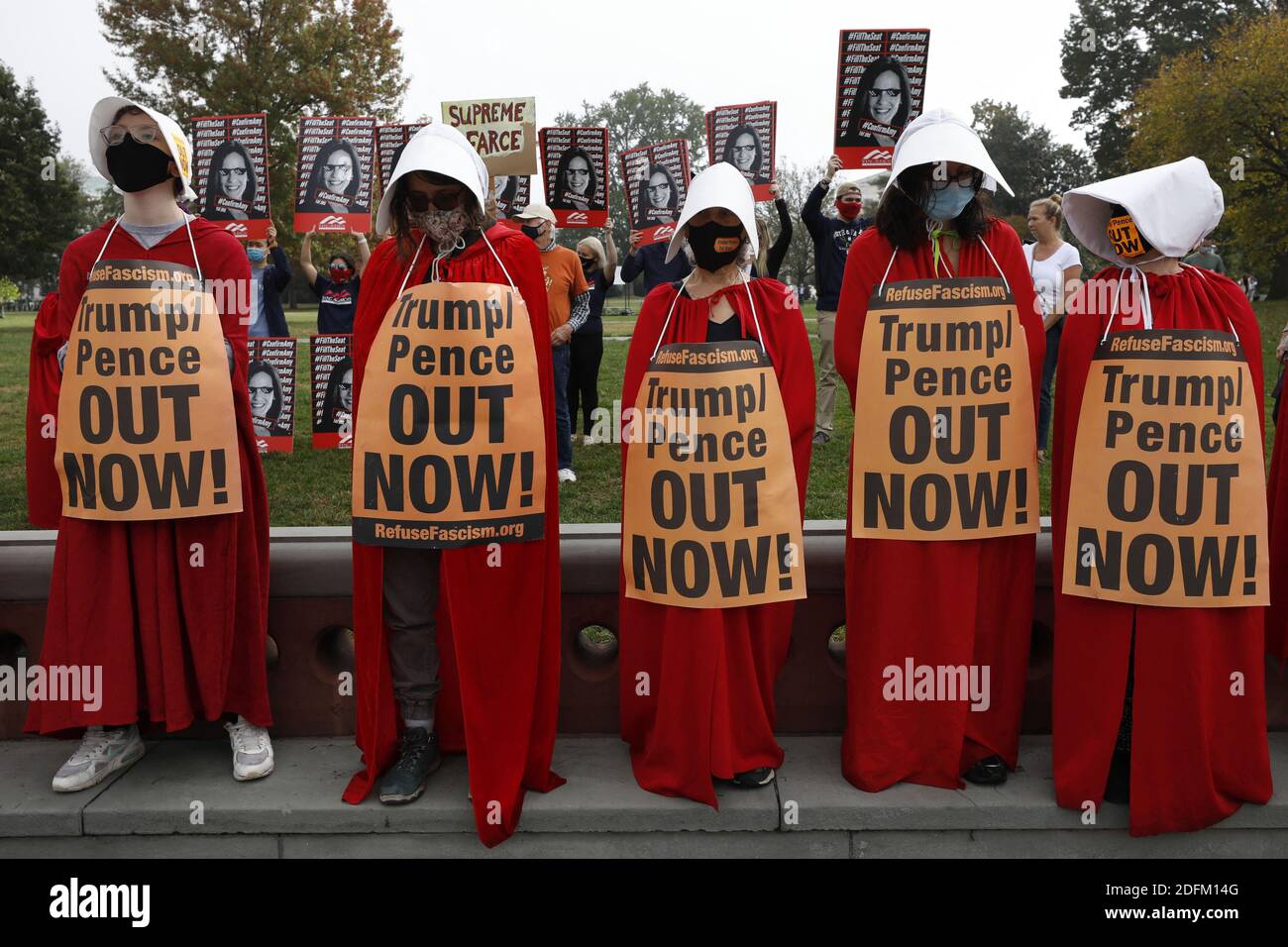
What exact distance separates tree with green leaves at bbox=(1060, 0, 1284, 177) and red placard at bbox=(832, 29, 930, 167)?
43856mm

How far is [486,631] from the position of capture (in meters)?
3.83

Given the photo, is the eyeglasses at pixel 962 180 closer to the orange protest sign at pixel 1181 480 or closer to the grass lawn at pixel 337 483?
the orange protest sign at pixel 1181 480

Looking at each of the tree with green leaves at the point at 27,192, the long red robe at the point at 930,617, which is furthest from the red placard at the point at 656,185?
the tree with green leaves at the point at 27,192

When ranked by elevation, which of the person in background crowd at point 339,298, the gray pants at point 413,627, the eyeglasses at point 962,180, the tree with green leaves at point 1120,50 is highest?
the tree with green leaves at point 1120,50

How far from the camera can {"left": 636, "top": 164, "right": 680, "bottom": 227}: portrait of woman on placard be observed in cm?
863

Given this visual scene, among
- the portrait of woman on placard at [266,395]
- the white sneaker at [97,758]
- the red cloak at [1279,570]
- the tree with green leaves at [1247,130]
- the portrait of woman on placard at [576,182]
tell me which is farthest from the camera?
the tree with green leaves at [1247,130]

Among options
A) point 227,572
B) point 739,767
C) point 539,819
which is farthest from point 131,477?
point 739,767

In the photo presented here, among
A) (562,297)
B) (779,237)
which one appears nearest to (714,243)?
(779,237)

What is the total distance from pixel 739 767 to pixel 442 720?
1.16 m

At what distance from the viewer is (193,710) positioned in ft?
13.2

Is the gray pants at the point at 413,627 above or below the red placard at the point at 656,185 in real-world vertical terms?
below

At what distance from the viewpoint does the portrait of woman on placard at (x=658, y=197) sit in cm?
863

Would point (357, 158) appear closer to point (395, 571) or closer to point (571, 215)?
point (571, 215)

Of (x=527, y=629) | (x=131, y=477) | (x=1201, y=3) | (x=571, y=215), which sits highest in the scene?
(x=1201, y=3)
